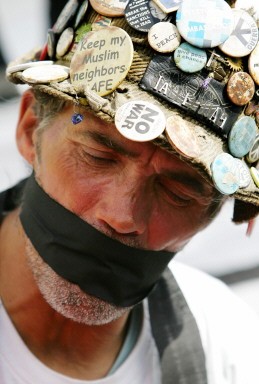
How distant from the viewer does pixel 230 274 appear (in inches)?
114

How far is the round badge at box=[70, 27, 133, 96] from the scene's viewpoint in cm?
135

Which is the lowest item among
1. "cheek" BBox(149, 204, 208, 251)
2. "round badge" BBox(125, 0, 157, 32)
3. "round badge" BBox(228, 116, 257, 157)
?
"cheek" BBox(149, 204, 208, 251)

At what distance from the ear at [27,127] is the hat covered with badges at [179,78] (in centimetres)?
28

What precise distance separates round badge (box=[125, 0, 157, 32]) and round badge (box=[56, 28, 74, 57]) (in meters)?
0.15

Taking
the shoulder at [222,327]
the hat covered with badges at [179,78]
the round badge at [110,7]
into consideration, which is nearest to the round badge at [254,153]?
A: the hat covered with badges at [179,78]

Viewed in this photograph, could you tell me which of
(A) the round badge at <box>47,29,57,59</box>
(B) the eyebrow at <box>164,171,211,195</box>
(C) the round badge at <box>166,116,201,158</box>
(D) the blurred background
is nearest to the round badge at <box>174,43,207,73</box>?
(C) the round badge at <box>166,116,201,158</box>

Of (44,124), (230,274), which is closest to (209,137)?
(44,124)

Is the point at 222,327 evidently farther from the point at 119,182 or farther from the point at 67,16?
the point at 67,16

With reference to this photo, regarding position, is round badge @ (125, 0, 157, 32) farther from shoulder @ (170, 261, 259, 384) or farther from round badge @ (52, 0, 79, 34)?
shoulder @ (170, 261, 259, 384)

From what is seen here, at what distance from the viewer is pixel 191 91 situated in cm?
139

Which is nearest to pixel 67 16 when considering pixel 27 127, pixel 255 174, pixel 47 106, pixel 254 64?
pixel 47 106

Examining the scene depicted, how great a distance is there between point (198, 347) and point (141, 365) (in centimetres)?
15

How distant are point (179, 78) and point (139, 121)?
137 mm

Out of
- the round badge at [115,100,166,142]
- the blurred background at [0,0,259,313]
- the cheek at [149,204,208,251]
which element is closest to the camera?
the round badge at [115,100,166,142]
